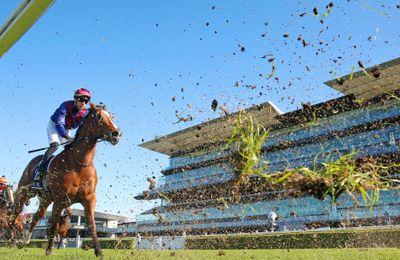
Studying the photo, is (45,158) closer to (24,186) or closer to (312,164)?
(24,186)

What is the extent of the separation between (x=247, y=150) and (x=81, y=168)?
4.95m

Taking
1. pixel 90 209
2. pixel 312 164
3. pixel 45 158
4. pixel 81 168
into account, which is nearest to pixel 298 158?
pixel 312 164

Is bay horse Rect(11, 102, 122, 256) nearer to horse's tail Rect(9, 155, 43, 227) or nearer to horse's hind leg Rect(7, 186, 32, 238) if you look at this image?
horse's tail Rect(9, 155, 43, 227)

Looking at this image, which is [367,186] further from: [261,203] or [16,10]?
[261,203]

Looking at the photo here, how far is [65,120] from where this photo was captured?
8.73 m

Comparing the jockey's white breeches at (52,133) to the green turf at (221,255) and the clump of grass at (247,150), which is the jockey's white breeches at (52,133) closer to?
the green turf at (221,255)

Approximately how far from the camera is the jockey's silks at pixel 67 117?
8523 mm

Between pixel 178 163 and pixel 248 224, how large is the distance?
23381mm

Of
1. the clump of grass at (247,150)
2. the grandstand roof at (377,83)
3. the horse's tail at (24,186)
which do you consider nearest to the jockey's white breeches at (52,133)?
the horse's tail at (24,186)

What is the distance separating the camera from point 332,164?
3.36 m

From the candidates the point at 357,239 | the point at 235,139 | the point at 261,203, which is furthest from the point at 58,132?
the point at 261,203

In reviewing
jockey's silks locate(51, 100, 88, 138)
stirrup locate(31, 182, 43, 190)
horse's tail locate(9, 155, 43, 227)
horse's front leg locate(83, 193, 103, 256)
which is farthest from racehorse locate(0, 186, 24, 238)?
horse's front leg locate(83, 193, 103, 256)

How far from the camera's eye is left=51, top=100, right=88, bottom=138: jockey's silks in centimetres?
852

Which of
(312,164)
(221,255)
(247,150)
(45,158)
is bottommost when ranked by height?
(221,255)
